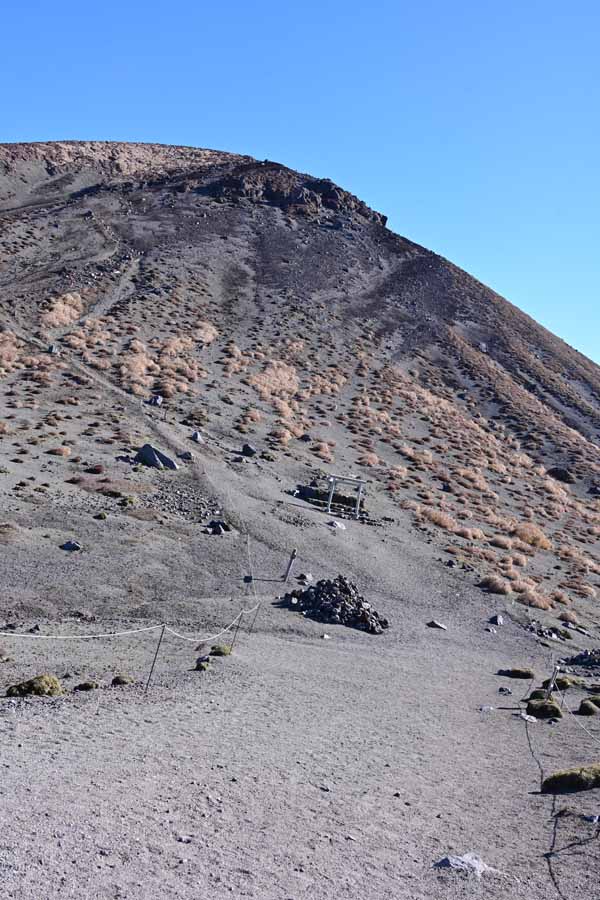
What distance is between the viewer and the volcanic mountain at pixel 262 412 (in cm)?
2338

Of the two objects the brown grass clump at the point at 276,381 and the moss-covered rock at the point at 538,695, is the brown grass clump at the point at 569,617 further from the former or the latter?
the brown grass clump at the point at 276,381

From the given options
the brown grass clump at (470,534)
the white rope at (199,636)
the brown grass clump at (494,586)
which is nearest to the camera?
the white rope at (199,636)

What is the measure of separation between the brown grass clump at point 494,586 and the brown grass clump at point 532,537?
296 inches

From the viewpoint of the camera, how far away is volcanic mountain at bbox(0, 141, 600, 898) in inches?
920

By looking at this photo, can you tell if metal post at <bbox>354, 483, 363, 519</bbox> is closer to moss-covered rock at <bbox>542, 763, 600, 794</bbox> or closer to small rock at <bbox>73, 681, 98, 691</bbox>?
small rock at <bbox>73, 681, 98, 691</bbox>

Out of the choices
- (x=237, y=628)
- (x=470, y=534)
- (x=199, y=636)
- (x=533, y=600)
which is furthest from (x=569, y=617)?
(x=199, y=636)

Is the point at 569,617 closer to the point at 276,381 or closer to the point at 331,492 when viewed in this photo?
the point at 331,492

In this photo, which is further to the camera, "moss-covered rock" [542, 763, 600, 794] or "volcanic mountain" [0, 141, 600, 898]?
"volcanic mountain" [0, 141, 600, 898]

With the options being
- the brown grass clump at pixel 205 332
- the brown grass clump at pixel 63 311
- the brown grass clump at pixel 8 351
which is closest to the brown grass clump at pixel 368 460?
the brown grass clump at pixel 205 332

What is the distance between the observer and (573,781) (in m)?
10.8

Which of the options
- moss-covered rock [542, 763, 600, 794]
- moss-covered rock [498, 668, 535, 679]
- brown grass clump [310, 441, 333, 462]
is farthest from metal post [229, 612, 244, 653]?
brown grass clump [310, 441, 333, 462]

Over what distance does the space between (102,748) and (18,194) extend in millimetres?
80288

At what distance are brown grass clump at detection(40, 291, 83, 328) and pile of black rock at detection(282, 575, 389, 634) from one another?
106 ft

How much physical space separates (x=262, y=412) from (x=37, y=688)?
3129 centimetres
